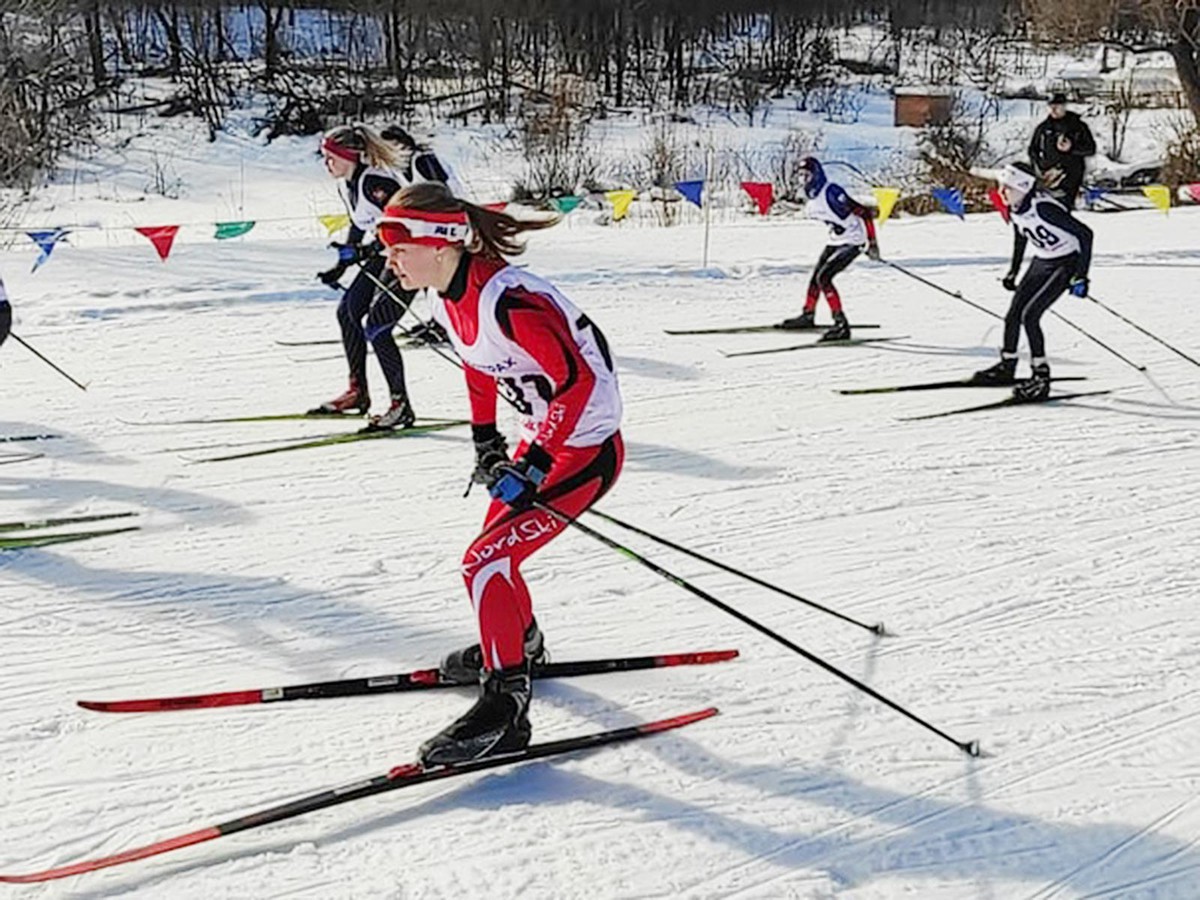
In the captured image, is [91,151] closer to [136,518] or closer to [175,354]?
[175,354]

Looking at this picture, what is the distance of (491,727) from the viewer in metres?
3.36

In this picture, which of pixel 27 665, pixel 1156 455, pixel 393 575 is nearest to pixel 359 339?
pixel 393 575

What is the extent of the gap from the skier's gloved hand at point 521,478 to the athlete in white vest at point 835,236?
5679mm

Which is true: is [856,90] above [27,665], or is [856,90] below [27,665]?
above

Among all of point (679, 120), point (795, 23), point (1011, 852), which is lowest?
point (1011, 852)

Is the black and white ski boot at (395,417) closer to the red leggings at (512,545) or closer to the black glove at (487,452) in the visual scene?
the black glove at (487,452)

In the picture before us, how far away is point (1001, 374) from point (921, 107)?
2010 cm

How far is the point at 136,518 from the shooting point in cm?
537

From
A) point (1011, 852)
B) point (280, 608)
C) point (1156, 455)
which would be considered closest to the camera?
point (1011, 852)

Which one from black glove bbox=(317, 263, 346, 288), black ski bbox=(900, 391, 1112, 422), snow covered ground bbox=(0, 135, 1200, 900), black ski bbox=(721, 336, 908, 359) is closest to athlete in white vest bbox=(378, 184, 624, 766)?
snow covered ground bbox=(0, 135, 1200, 900)

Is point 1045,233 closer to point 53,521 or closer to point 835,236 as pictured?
point 835,236

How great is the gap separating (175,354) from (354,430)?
221 cm

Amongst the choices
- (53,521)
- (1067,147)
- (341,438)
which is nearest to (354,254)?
(341,438)

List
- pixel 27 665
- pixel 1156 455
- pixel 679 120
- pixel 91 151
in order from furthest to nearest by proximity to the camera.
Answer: pixel 679 120, pixel 91 151, pixel 1156 455, pixel 27 665
